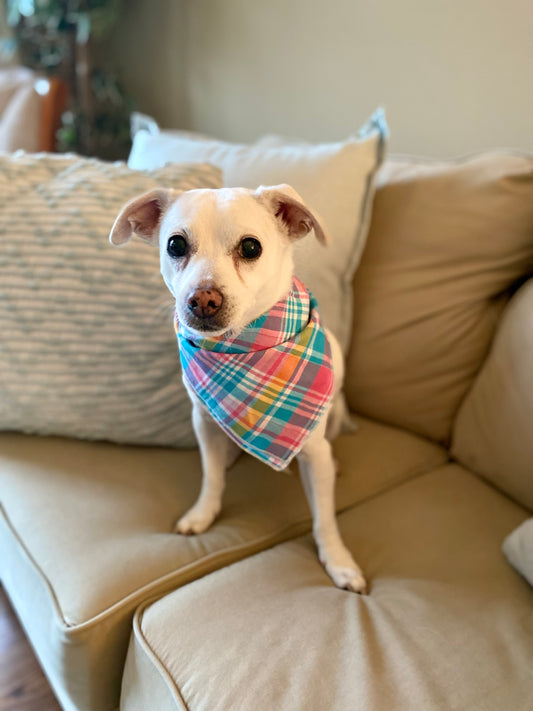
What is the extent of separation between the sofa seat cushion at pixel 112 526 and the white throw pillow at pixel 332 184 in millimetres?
349

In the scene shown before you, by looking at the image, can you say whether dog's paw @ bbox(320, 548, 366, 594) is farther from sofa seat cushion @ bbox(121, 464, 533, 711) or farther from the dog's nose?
the dog's nose

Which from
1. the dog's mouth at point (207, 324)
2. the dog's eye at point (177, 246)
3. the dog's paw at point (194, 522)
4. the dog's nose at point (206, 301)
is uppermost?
the dog's eye at point (177, 246)

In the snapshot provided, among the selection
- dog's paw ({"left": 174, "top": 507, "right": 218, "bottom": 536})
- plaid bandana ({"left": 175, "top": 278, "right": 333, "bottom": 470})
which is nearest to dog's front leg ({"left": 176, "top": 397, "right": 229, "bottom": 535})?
dog's paw ({"left": 174, "top": 507, "right": 218, "bottom": 536})

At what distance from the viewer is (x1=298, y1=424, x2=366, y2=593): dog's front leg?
0.92 meters

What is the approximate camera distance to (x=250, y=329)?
83cm

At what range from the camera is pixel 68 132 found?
87.9 inches

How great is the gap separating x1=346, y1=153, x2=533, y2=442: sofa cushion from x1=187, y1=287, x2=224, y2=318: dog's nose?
2.08 feet

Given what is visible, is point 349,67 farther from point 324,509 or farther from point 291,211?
point 324,509

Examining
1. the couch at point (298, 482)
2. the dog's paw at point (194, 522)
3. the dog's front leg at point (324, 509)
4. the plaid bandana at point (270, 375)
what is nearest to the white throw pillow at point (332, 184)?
the couch at point (298, 482)

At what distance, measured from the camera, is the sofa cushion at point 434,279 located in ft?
3.67

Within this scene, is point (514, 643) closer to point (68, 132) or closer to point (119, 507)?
point (119, 507)

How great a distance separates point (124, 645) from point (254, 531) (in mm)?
288

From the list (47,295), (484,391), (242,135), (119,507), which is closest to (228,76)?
(242,135)

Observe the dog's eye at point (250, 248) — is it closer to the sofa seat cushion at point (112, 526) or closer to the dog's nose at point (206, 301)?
the dog's nose at point (206, 301)
